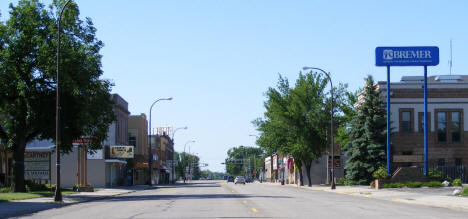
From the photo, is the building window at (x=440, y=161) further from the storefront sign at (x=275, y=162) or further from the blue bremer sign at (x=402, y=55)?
the storefront sign at (x=275, y=162)

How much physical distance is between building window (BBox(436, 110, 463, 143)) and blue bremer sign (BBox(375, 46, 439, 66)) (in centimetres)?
1535

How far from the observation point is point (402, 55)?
154 ft

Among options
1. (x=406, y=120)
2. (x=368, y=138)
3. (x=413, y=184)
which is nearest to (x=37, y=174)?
(x=413, y=184)

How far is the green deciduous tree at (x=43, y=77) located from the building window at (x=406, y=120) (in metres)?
32.5

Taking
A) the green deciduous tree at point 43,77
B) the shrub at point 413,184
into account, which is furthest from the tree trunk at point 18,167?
the shrub at point 413,184

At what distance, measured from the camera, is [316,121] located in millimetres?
67688

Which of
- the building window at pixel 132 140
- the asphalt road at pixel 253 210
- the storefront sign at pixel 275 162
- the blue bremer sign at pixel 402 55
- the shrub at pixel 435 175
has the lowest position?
the storefront sign at pixel 275 162

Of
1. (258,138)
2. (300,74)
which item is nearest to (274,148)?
(258,138)

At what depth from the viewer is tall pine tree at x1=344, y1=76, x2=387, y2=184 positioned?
53.1 metres

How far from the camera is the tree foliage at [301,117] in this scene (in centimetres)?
6769

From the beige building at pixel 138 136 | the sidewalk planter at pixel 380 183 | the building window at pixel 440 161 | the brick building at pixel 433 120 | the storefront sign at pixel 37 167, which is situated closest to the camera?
the sidewalk planter at pixel 380 183

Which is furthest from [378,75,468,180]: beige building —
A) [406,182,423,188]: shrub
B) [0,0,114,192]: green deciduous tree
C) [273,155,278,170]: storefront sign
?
[273,155,278,170]: storefront sign

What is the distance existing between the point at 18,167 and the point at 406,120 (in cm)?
3790

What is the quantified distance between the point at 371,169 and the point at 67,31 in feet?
93.6
